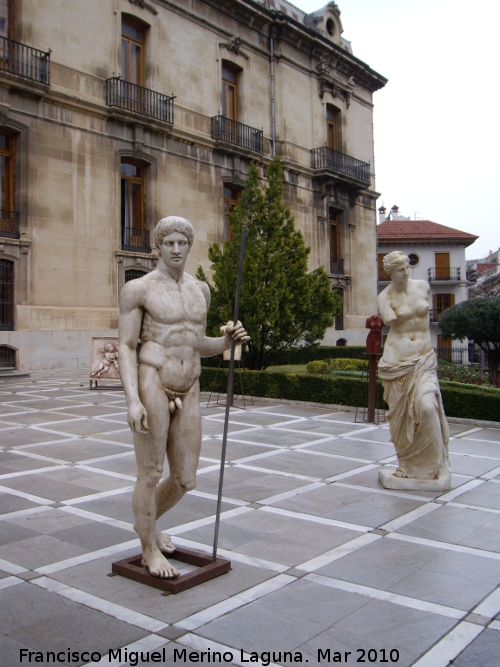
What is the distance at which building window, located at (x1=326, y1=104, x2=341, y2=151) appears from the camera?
33.5 metres

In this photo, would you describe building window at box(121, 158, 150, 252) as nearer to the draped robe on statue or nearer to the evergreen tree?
the evergreen tree

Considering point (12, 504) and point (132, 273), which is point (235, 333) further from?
point (132, 273)

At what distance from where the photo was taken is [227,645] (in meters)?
3.34

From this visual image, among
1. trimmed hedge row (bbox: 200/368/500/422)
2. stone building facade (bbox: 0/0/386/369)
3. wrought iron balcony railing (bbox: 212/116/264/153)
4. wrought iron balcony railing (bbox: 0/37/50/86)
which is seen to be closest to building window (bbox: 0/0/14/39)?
stone building facade (bbox: 0/0/386/369)

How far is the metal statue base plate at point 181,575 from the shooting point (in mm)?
4012

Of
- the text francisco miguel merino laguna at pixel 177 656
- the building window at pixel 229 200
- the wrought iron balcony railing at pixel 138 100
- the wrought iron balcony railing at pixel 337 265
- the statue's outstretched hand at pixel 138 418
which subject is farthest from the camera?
the wrought iron balcony railing at pixel 337 265

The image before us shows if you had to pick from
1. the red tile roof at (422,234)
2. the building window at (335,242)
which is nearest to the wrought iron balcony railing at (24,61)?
the building window at (335,242)

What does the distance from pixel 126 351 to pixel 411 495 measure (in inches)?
146

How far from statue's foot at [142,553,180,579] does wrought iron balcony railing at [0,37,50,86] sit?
18317 mm

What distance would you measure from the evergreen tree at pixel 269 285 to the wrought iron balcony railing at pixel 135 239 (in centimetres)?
639

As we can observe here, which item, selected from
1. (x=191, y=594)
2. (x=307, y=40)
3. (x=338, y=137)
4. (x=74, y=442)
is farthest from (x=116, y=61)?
(x=191, y=594)

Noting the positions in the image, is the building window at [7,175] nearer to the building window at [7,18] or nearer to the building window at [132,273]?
the building window at [7,18]

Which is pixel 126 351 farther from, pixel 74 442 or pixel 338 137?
pixel 338 137

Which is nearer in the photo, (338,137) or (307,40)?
(307,40)
